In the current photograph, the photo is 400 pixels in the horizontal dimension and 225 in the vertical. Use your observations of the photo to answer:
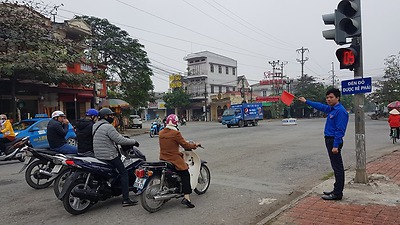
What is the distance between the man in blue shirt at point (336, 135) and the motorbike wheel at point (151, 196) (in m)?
2.77

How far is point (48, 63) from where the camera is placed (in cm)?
1584

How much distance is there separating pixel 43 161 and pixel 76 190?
239 centimetres

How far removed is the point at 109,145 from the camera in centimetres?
532

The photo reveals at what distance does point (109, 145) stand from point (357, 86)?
15.1 feet

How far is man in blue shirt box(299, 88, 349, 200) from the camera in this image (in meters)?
5.11

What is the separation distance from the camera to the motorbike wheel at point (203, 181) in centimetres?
607

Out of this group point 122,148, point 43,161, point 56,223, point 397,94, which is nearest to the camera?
point 56,223

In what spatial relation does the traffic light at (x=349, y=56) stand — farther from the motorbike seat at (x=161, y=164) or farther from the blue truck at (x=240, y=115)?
the blue truck at (x=240, y=115)

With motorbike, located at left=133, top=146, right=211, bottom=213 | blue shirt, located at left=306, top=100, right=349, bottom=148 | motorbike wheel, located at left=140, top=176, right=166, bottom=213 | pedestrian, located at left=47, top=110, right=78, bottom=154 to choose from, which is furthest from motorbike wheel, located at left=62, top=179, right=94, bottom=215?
blue shirt, located at left=306, top=100, right=349, bottom=148

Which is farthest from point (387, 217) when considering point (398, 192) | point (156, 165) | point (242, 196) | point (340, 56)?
point (156, 165)

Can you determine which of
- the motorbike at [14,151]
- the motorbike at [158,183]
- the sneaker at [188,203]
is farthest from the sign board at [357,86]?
the motorbike at [14,151]

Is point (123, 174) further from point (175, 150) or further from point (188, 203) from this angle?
point (188, 203)

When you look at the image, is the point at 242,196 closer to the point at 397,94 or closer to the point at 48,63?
the point at 48,63

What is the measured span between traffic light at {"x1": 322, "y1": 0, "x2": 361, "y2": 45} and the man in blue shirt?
3.78ft
